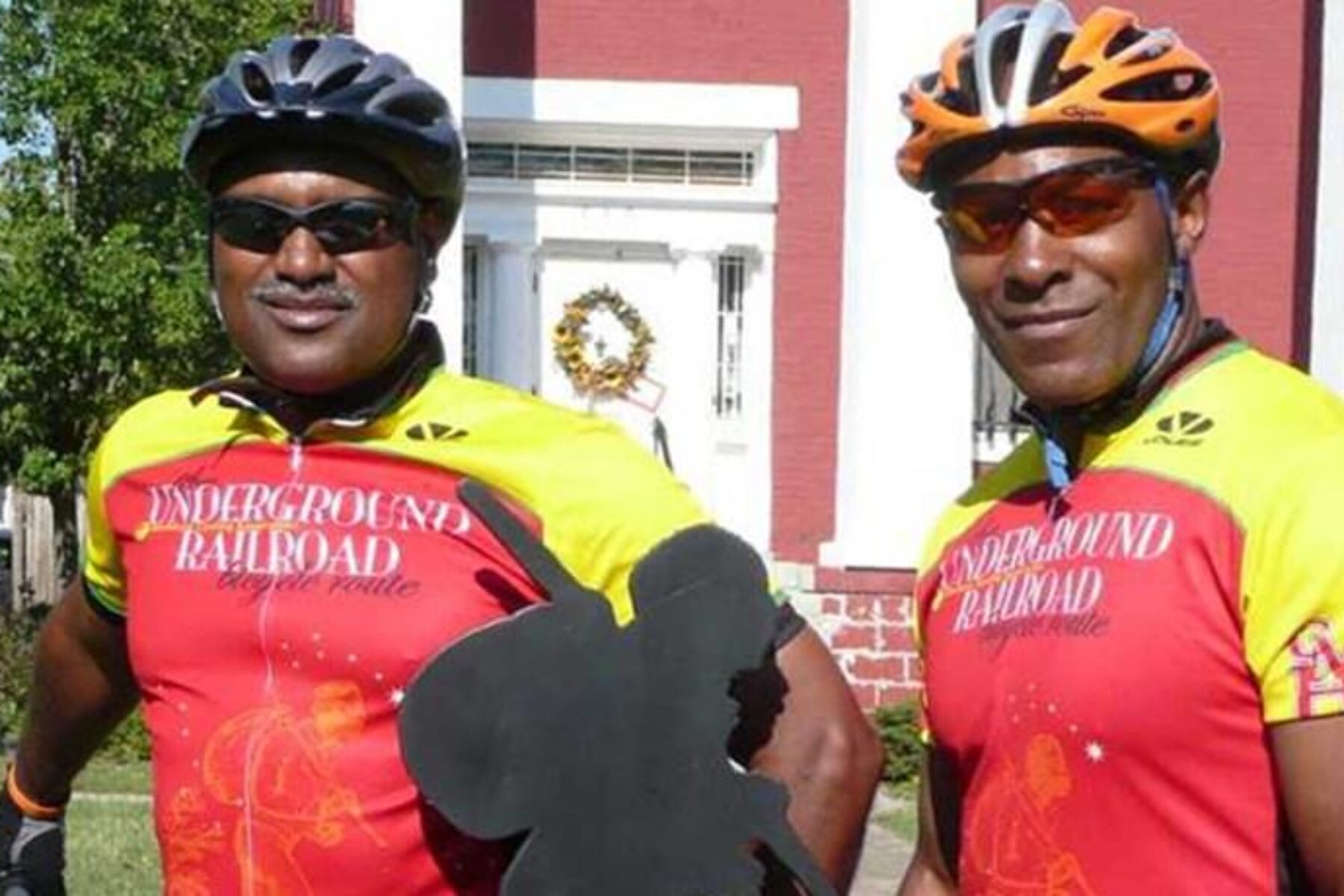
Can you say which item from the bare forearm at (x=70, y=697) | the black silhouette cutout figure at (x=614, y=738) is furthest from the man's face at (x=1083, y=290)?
the bare forearm at (x=70, y=697)

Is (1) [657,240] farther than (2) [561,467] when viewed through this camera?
Yes

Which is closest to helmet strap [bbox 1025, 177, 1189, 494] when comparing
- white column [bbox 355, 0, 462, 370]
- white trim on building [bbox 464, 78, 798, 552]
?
Answer: white column [bbox 355, 0, 462, 370]

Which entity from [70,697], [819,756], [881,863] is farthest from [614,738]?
[881,863]

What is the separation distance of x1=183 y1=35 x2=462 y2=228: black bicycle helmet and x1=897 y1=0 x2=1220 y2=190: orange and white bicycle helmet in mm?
633

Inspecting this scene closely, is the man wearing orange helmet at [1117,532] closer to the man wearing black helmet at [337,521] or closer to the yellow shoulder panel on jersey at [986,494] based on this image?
the yellow shoulder panel on jersey at [986,494]

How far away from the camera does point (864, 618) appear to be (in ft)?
47.2

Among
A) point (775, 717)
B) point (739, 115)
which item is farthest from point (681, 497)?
point (739, 115)

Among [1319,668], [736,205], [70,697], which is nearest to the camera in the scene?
[1319,668]

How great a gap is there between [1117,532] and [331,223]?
1099 millimetres

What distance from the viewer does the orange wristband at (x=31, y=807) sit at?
162 inches

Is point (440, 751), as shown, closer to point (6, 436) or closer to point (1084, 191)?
point (1084, 191)

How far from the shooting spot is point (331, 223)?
351 centimetres

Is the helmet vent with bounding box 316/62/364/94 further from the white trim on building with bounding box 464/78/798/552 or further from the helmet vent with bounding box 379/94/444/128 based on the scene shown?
the white trim on building with bounding box 464/78/798/552

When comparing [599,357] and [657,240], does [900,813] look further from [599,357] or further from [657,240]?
[657,240]
